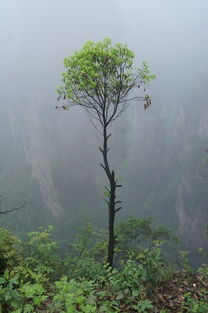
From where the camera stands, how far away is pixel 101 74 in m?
7.48

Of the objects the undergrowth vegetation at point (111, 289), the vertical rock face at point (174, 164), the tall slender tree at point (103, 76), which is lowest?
the undergrowth vegetation at point (111, 289)

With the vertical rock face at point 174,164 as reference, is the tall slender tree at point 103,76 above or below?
below

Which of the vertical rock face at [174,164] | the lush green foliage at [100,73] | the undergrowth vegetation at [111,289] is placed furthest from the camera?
the vertical rock face at [174,164]

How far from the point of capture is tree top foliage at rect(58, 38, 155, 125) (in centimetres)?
717

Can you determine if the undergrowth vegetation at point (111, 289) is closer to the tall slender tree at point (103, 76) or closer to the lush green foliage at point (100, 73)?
the tall slender tree at point (103, 76)

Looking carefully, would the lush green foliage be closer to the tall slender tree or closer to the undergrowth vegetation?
the tall slender tree

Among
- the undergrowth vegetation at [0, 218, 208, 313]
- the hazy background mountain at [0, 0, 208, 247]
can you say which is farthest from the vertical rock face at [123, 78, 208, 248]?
the undergrowth vegetation at [0, 218, 208, 313]

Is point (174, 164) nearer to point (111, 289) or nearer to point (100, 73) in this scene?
point (100, 73)

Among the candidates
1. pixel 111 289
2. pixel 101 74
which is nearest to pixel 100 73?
pixel 101 74

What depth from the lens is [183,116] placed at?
77500 millimetres

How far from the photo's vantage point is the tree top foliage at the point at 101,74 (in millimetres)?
7168

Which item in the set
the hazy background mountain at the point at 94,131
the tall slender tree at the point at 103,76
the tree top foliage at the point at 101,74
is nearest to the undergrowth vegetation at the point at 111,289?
the tall slender tree at the point at 103,76

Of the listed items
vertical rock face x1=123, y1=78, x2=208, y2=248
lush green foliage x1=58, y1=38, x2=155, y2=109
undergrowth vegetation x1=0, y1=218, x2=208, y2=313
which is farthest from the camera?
vertical rock face x1=123, y1=78, x2=208, y2=248

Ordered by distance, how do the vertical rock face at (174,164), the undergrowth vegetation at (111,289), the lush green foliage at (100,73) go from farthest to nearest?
1. the vertical rock face at (174,164)
2. the lush green foliage at (100,73)
3. the undergrowth vegetation at (111,289)
